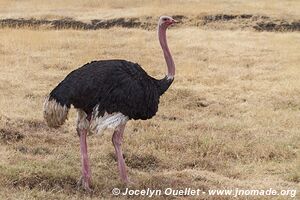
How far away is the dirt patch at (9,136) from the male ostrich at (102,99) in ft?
7.25

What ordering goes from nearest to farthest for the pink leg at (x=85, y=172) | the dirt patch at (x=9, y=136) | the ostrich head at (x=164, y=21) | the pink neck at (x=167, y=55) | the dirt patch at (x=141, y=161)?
the pink leg at (x=85, y=172) < the pink neck at (x=167, y=55) < the ostrich head at (x=164, y=21) < the dirt patch at (x=141, y=161) < the dirt patch at (x=9, y=136)

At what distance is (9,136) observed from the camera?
10.2 metres

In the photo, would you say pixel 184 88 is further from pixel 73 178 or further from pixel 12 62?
pixel 73 178

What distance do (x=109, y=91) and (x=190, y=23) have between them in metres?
18.1

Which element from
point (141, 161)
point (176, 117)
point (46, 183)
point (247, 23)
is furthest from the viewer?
point (247, 23)

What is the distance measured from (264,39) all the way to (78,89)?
15.8 metres

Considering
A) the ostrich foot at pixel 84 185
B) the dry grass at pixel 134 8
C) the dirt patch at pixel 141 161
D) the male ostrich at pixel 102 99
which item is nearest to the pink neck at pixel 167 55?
the male ostrich at pixel 102 99

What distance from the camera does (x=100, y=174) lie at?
8641 mm

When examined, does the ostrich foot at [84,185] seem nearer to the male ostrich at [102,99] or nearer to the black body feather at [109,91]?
the male ostrich at [102,99]

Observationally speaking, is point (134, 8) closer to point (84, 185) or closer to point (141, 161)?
point (141, 161)

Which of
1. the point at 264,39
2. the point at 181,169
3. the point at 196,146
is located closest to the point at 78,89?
the point at 181,169

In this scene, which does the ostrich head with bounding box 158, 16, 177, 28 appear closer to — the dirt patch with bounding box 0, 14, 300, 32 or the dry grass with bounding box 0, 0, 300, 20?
the dirt patch with bounding box 0, 14, 300, 32

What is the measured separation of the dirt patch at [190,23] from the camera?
25180 millimetres

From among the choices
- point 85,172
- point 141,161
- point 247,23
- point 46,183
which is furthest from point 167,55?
point 247,23
